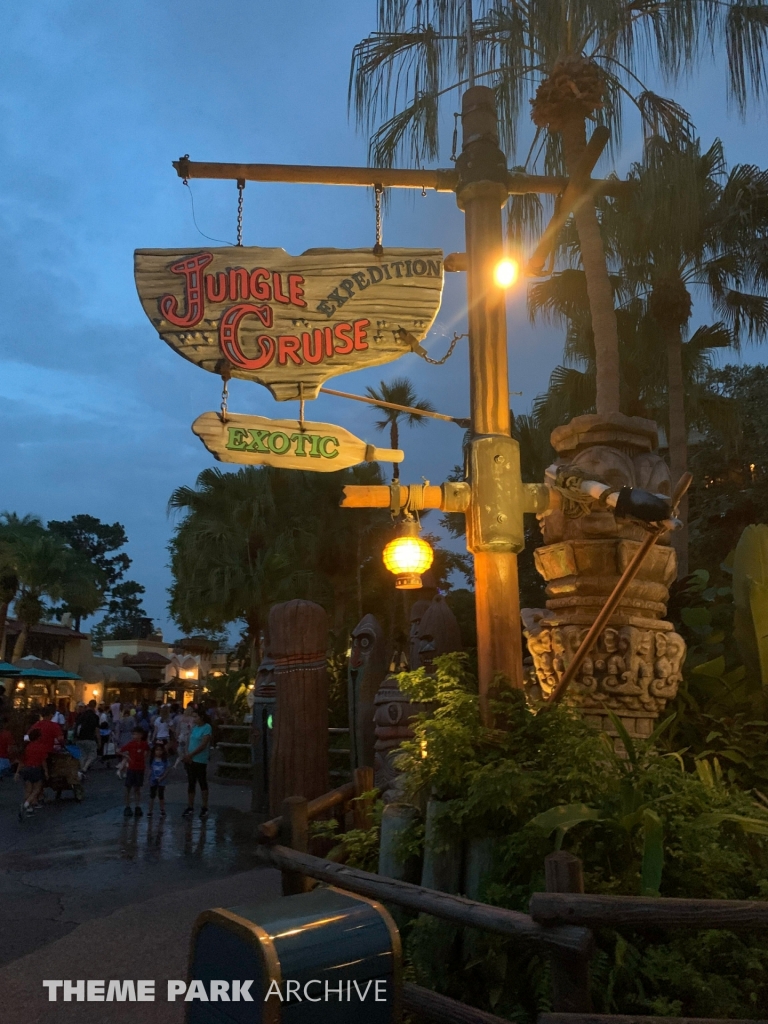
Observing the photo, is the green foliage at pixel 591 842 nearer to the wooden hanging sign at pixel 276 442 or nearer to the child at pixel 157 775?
the wooden hanging sign at pixel 276 442

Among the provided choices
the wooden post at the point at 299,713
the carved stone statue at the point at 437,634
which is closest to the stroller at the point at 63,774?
the wooden post at the point at 299,713

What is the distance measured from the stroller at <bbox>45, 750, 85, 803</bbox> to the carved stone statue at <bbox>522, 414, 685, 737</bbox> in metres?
10.0

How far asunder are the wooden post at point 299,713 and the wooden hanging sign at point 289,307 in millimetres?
4145

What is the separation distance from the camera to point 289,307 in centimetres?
479

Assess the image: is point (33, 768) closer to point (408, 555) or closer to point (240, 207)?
point (408, 555)

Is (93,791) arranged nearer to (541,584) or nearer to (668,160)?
(541,584)

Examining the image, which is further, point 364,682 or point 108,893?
point 364,682

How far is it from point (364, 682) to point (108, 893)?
3.66 metres

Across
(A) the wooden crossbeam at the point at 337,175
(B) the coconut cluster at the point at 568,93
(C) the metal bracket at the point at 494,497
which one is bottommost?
(C) the metal bracket at the point at 494,497

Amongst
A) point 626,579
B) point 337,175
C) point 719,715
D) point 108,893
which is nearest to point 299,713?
point 108,893

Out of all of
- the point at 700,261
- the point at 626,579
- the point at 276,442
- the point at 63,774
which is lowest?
the point at 63,774

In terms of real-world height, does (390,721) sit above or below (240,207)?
below

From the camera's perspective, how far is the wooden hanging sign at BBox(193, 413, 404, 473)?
14.8 feet

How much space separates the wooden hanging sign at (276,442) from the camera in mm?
4523
